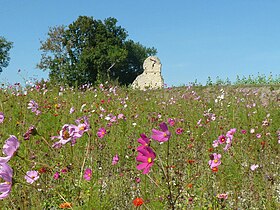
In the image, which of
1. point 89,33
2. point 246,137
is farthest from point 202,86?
point 89,33

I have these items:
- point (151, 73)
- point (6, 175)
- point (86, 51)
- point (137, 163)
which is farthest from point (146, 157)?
point (86, 51)

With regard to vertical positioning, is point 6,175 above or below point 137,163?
above

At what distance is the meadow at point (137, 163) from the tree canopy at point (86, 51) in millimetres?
25249

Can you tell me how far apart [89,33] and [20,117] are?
97.8 ft

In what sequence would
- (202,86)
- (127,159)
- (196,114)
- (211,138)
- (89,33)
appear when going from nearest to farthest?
(127,159) < (211,138) < (196,114) < (202,86) < (89,33)

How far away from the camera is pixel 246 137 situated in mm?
5859

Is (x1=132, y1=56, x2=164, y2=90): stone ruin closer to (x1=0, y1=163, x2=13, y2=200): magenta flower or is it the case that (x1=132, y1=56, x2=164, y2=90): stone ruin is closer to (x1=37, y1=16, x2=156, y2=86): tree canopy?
(x1=37, y1=16, x2=156, y2=86): tree canopy

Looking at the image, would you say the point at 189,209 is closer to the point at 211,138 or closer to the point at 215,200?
the point at 215,200

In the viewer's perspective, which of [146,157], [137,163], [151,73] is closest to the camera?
[146,157]

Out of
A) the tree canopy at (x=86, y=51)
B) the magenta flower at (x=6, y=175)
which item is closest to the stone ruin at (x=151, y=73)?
the tree canopy at (x=86, y=51)

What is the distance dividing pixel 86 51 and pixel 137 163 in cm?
3056

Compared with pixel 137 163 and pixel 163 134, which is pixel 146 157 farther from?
pixel 137 163

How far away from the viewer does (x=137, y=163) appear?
14.2 ft

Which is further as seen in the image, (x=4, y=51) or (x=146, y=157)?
(x=4, y=51)
